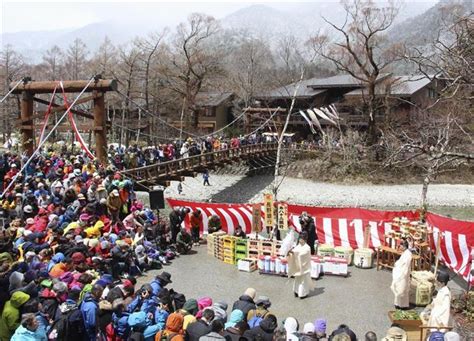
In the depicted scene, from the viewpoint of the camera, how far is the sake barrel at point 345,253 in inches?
493

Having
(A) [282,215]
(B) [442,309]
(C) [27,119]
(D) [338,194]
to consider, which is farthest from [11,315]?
(D) [338,194]

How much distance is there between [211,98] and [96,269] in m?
40.8

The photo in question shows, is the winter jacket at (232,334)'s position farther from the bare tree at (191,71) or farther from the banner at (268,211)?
the bare tree at (191,71)

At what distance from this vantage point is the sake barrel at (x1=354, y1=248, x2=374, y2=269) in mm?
12328

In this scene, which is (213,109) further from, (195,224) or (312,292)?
(312,292)

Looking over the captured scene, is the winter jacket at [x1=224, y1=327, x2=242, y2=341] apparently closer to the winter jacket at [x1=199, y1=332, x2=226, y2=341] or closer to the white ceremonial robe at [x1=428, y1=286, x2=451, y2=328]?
the winter jacket at [x1=199, y1=332, x2=226, y2=341]

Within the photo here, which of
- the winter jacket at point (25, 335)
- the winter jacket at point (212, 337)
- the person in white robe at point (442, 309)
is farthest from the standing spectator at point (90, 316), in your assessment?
the person in white robe at point (442, 309)

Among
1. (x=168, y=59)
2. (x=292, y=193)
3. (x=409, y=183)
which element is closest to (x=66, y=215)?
(x=292, y=193)

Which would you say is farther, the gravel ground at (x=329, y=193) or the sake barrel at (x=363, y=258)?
the gravel ground at (x=329, y=193)

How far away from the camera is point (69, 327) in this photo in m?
6.75

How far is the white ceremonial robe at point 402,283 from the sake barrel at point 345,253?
8.51 feet

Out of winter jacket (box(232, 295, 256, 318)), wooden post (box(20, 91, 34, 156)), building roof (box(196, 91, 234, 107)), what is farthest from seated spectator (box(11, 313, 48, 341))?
building roof (box(196, 91, 234, 107))

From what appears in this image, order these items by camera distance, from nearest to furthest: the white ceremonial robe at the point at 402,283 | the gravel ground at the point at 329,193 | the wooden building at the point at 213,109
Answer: the white ceremonial robe at the point at 402,283 < the gravel ground at the point at 329,193 < the wooden building at the point at 213,109

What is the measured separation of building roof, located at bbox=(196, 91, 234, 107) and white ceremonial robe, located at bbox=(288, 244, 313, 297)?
→ 3777cm
